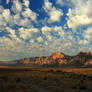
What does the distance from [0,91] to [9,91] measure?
75 cm

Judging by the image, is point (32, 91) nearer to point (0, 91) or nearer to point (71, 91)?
point (0, 91)

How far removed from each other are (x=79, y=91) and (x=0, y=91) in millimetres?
7647

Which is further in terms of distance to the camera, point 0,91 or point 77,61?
point 77,61

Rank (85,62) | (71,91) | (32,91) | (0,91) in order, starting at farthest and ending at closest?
(85,62)
(71,91)
(32,91)
(0,91)

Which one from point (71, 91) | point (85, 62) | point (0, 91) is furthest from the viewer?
point (85, 62)

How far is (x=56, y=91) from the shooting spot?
12.7 metres

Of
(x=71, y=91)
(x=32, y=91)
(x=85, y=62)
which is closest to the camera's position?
(x=32, y=91)

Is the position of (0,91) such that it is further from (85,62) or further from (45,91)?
(85,62)

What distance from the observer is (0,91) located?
11148mm

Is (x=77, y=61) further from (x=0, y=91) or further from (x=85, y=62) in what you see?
(x=0, y=91)

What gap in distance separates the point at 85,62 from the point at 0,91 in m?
192

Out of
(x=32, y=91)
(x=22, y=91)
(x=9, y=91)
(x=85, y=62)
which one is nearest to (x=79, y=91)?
(x=32, y=91)

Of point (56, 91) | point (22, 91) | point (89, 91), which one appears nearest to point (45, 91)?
point (56, 91)

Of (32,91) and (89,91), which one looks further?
(89,91)
